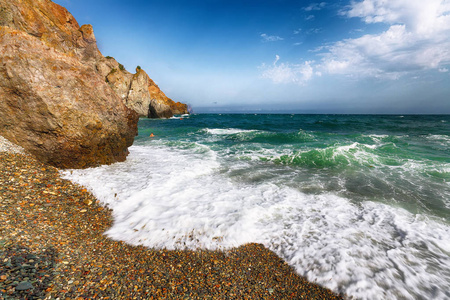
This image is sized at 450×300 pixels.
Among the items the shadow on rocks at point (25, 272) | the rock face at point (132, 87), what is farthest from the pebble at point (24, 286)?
the rock face at point (132, 87)

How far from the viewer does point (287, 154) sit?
1228 centimetres

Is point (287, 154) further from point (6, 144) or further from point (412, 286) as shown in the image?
point (6, 144)

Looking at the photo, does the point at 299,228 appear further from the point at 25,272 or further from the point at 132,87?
the point at 132,87

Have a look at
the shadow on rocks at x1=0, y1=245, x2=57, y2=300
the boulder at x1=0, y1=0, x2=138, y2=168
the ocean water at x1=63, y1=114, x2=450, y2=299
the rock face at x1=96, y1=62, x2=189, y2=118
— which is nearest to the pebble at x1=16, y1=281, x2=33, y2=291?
the shadow on rocks at x1=0, y1=245, x2=57, y2=300

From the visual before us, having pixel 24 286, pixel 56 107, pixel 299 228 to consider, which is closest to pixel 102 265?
pixel 24 286

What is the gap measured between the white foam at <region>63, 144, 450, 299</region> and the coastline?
1.12ft

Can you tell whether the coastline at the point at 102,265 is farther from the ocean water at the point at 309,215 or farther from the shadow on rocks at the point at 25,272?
the ocean water at the point at 309,215

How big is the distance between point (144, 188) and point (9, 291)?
410cm

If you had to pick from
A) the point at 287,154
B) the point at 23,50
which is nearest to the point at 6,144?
the point at 23,50

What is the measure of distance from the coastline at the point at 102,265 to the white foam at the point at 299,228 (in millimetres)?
343

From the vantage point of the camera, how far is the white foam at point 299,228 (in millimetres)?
3445

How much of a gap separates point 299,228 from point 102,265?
4366 mm

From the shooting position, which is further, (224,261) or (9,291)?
(224,261)

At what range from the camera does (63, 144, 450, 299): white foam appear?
3.45 metres
